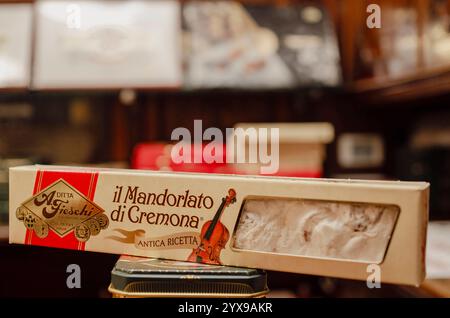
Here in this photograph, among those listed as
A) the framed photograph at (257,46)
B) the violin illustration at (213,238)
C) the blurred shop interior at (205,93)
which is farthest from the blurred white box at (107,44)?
the violin illustration at (213,238)

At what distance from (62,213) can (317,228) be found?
56 centimetres

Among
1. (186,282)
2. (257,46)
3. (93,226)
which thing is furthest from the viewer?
(257,46)

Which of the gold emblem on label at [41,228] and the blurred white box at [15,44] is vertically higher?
the blurred white box at [15,44]

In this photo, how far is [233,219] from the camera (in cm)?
95

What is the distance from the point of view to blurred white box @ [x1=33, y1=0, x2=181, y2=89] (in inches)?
101

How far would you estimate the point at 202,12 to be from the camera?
275 centimetres

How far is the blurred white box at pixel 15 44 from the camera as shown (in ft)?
8.20

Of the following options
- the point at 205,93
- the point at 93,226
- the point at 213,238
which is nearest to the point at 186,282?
the point at 213,238

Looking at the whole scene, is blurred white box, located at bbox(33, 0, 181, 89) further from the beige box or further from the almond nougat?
the almond nougat

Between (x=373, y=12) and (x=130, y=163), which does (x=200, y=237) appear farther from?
(x=373, y=12)

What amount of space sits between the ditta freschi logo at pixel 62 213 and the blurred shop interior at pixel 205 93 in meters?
1.41

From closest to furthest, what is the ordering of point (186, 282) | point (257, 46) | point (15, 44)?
1. point (186, 282)
2. point (15, 44)
3. point (257, 46)

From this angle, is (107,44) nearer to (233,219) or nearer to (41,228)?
(41,228)

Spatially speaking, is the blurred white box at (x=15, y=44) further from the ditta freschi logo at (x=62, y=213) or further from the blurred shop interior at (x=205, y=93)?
the ditta freschi logo at (x=62, y=213)
